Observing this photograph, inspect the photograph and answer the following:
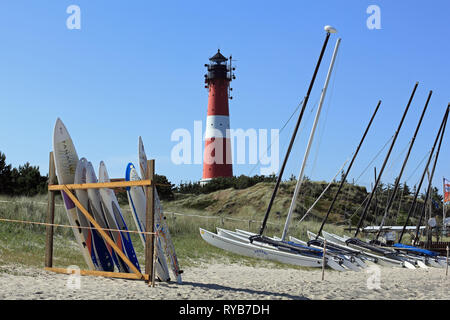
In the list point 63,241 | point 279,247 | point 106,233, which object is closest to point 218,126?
point 279,247

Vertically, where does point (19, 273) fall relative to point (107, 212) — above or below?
below

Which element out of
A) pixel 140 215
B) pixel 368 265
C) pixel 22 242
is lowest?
pixel 368 265

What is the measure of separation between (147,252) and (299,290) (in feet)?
10.3

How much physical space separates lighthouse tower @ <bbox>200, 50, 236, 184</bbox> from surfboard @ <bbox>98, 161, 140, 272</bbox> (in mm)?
30961

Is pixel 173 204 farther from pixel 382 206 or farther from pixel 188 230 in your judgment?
pixel 382 206

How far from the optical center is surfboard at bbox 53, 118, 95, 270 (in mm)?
11273

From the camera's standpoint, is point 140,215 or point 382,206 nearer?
point 140,215

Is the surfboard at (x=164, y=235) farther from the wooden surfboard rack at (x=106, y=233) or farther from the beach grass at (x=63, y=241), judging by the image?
the beach grass at (x=63, y=241)

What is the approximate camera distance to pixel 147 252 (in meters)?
9.85

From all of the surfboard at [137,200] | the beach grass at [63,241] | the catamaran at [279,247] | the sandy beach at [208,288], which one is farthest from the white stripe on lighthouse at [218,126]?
the surfboard at [137,200]

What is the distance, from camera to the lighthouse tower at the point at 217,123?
42594mm

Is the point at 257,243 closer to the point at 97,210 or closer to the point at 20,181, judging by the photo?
the point at 97,210
